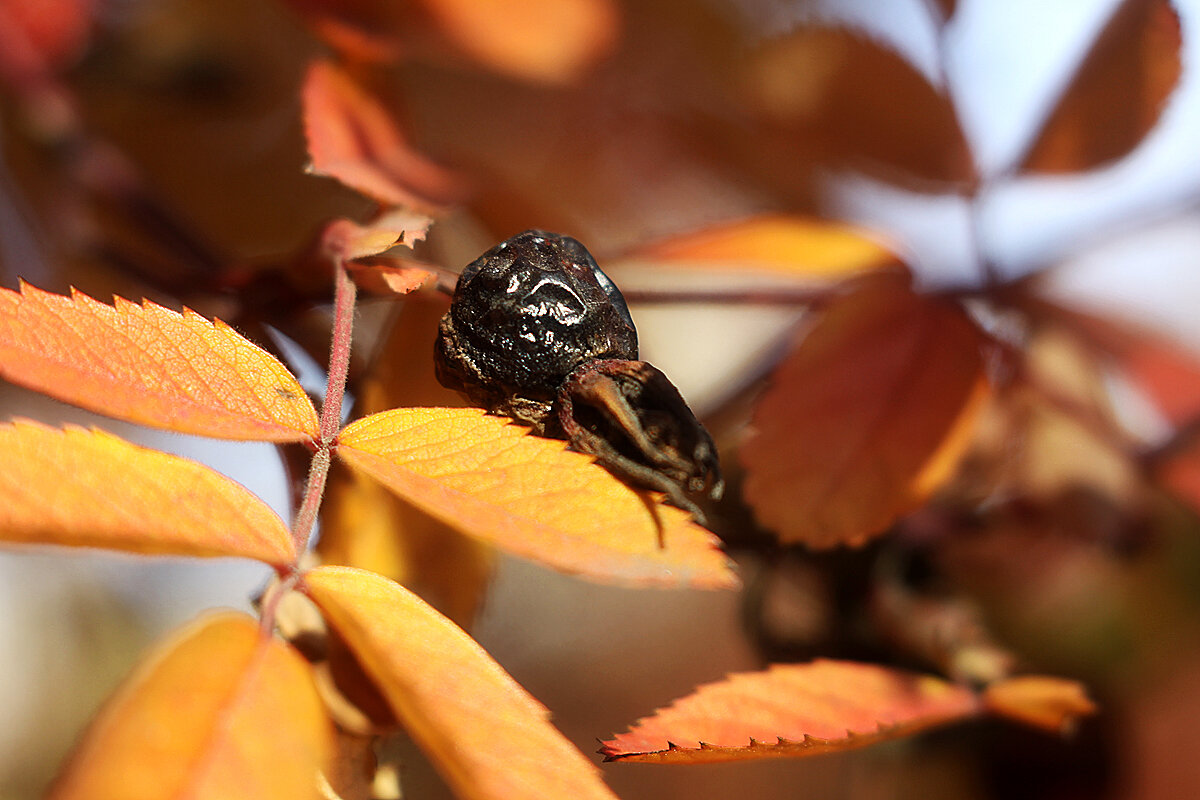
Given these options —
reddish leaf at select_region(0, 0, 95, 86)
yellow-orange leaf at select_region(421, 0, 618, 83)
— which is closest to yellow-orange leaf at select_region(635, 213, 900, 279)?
yellow-orange leaf at select_region(421, 0, 618, 83)

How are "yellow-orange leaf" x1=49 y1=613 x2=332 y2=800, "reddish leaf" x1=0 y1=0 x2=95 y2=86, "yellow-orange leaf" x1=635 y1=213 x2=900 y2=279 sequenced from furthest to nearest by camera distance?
1. "reddish leaf" x1=0 y1=0 x2=95 y2=86
2. "yellow-orange leaf" x1=635 y1=213 x2=900 y2=279
3. "yellow-orange leaf" x1=49 y1=613 x2=332 y2=800

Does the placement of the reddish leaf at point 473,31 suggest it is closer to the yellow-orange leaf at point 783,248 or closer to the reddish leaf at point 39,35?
the yellow-orange leaf at point 783,248

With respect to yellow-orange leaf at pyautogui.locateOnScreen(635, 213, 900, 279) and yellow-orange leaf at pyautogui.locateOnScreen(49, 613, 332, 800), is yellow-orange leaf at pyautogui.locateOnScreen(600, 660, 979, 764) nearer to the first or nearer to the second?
yellow-orange leaf at pyautogui.locateOnScreen(49, 613, 332, 800)

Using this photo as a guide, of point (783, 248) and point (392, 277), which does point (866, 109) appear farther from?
point (392, 277)

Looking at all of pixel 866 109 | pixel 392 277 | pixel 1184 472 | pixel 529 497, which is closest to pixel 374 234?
pixel 392 277

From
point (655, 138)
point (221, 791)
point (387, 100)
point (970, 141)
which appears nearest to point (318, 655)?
point (221, 791)
